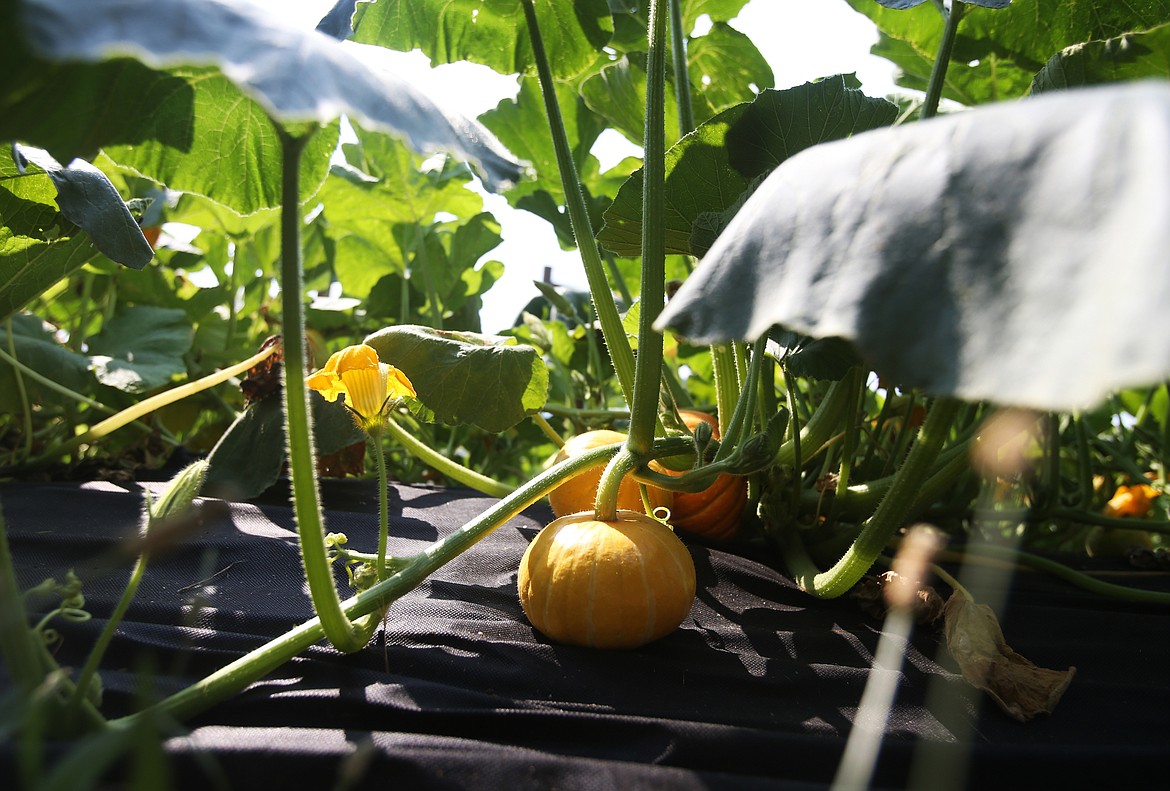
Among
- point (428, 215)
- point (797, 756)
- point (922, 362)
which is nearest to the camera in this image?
point (922, 362)

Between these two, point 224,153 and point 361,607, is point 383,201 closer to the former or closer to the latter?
point 224,153

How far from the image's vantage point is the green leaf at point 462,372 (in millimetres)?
1006

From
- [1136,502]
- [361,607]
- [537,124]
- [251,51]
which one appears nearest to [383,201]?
[537,124]

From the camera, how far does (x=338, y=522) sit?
1.12 meters

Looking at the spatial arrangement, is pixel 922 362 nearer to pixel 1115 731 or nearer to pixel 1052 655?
pixel 1115 731

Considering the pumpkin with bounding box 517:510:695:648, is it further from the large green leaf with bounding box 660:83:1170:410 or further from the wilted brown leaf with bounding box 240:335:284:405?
the wilted brown leaf with bounding box 240:335:284:405

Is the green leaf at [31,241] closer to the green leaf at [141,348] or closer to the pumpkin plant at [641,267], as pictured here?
the pumpkin plant at [641,267]

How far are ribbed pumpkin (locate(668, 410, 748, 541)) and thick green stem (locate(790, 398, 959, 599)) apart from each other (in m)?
0.21

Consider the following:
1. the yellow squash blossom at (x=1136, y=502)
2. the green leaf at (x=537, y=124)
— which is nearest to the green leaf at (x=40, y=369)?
the green leaf at (x=537, y=124)

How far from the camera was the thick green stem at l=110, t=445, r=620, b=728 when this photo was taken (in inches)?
21.6

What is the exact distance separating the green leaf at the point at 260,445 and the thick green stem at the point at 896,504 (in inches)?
25.9

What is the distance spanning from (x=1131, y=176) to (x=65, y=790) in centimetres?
47

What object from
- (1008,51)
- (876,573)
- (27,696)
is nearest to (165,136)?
(27,696)

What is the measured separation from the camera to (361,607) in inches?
25.5
